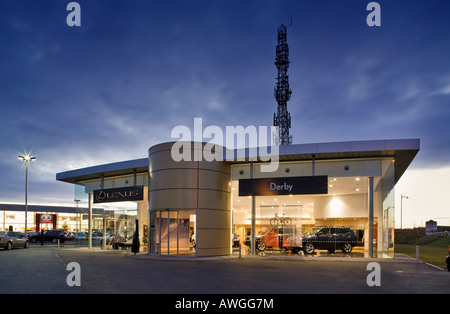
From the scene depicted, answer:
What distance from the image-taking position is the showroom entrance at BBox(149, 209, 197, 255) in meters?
23.9

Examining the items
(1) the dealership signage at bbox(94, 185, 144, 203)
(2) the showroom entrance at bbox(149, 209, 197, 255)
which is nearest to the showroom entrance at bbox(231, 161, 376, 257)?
(2) the showroom entrance at bbox(149, 209, 197, 255)

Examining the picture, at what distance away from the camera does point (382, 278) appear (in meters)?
13.8

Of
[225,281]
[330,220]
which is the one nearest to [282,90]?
[330,220]

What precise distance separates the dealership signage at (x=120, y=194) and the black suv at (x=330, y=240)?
11156 millimetres

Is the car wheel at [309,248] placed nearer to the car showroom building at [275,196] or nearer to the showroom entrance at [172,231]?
the car showroom building at [275,196]

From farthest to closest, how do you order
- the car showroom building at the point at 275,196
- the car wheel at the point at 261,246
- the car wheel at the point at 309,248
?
1. the car wheel at the point at 261,246
2. the car wheel at the point at 309,248
3. the car showroom building at the point at 275,196

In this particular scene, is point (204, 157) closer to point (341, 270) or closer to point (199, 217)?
point (199, 217)

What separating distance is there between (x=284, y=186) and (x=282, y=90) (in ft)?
107

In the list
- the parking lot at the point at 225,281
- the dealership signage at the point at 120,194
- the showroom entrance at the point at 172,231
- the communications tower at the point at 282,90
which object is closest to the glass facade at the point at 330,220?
the showroom entrance at the point at 172,231

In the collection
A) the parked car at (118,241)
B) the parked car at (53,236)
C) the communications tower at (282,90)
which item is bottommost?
the parked car at (53,236)

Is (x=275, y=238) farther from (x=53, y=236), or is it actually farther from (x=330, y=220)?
(x=53, y=236)

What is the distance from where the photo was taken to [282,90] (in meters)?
53.8

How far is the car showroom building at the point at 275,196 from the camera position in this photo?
2242cm

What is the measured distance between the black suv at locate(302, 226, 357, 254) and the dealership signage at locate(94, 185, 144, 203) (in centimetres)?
1116
